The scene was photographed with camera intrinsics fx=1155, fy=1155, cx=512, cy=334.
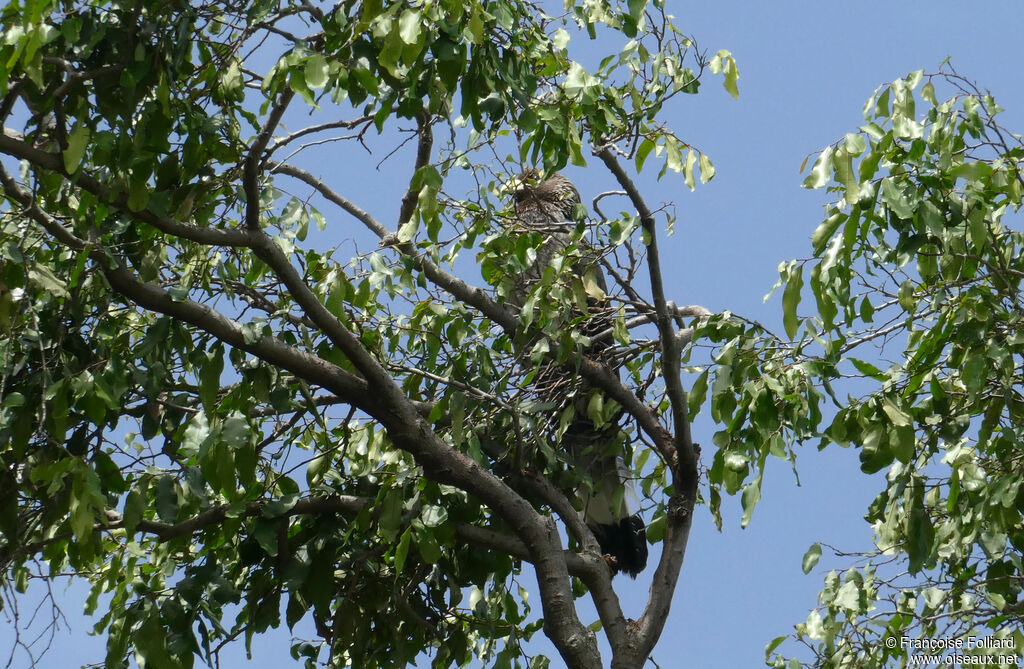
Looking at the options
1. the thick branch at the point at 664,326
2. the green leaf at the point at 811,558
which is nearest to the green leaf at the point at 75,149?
the thick branch at the point at 664,326

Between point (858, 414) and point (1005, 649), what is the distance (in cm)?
75

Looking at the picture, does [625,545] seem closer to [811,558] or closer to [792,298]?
[811,558]

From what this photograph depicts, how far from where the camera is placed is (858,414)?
3.04 meters

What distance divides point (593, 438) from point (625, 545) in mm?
462

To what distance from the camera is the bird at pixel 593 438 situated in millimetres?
4147

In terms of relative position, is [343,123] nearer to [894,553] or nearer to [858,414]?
[858,414]

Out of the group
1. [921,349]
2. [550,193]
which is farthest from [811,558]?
[550,193]

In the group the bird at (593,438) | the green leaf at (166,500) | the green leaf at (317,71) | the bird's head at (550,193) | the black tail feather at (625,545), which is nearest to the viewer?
the green leaf at (317,71)

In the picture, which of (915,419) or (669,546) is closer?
(915,419)

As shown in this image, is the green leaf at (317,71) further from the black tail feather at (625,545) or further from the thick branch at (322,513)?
the black tail feather at (625,545)

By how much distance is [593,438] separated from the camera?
4828 mm

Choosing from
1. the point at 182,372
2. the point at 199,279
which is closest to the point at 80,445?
the point at 199,279

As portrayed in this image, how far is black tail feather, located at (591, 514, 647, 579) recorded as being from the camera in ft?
15.3

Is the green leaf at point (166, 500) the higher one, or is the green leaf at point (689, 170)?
the green leaf at point (689, 170)
